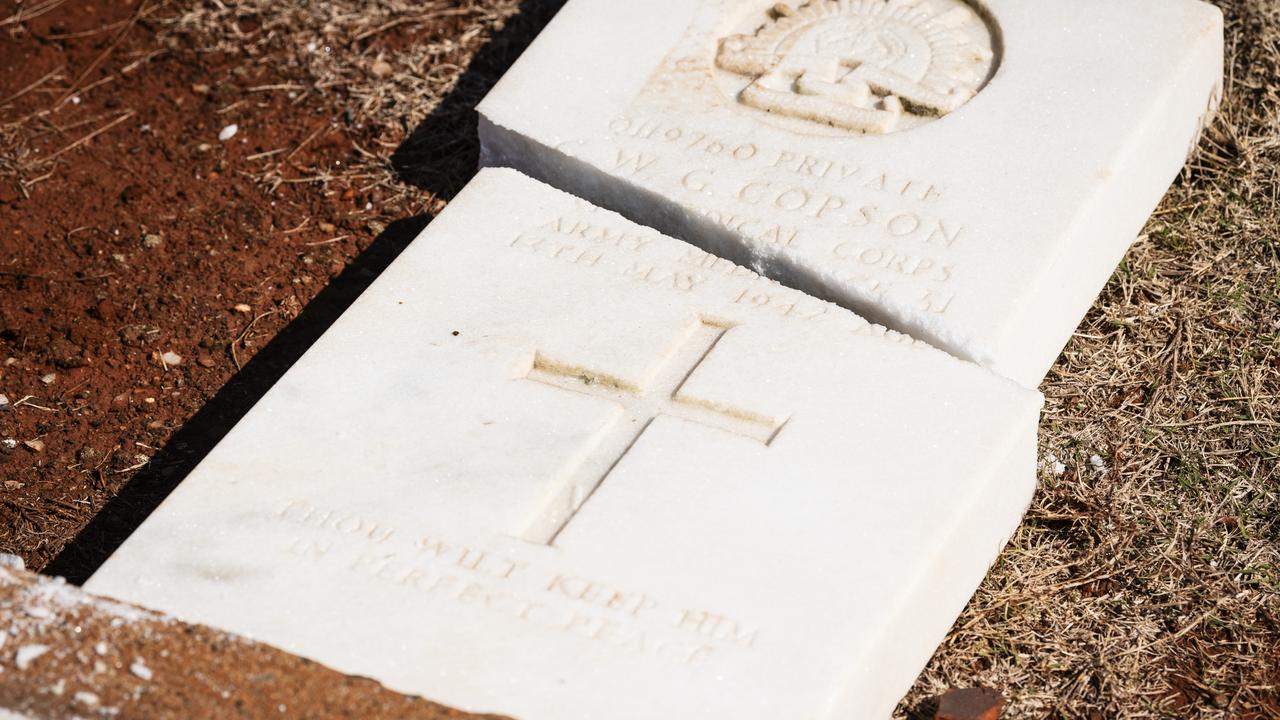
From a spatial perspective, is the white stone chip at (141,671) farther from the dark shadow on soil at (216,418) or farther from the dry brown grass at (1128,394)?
the dry brown grass at (1128,394)

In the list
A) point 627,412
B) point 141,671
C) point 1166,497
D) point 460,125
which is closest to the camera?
point 141,671

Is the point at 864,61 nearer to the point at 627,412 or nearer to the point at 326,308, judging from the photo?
the point at 627,412

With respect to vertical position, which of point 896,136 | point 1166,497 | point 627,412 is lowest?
point 1166,497

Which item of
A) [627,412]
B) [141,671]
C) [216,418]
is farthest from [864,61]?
[141,671]

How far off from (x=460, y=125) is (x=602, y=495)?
1780 millimetres

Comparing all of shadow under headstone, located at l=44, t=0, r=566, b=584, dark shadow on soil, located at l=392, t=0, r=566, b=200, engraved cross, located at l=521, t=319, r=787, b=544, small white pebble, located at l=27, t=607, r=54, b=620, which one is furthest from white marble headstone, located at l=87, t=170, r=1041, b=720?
dark shadow on soil, located at l=392, t=0, r=566, b=200

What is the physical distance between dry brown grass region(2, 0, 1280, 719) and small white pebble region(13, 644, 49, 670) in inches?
59.6

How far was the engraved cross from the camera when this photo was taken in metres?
2.60

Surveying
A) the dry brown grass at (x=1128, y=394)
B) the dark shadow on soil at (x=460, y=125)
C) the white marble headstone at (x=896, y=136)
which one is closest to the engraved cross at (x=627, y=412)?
the white marble headstone at (x=896, y=136)

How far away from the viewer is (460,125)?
13.3ft

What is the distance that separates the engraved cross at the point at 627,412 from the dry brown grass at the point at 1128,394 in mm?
625

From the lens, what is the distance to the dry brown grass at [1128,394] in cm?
279

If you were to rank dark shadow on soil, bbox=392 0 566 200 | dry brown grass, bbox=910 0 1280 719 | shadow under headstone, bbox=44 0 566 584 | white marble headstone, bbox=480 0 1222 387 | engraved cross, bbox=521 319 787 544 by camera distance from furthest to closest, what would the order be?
dark shadow on soil, bbox=392 0 566 200 → shadow under headstone, bbox=44 0 566 584 → white marble headstone, bbox=480 0 1222 387 → dry brown grass, bbox=910 0 1280 719 → engraved cross, bbox=521 319 787 544

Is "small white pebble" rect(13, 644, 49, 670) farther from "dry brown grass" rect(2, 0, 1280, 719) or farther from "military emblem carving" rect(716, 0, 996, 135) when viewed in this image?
"military emblem carving" rect(716, 0, 996, 135)
